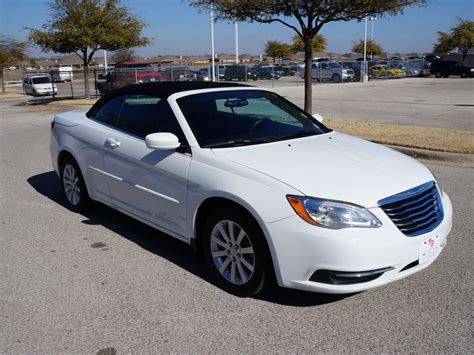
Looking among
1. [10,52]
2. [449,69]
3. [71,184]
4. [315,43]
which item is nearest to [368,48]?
[315,43]

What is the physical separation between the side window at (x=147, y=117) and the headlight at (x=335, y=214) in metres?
1.41

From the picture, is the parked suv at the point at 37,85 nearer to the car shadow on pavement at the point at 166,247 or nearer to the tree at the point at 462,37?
the car shadow on pavement at the point at 166,247

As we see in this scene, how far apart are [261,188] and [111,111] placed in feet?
8.35

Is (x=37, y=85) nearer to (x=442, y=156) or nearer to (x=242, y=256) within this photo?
(x=442, y=156)

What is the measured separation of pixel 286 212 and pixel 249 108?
1.88m

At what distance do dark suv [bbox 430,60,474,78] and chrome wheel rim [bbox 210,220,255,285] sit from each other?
149ft

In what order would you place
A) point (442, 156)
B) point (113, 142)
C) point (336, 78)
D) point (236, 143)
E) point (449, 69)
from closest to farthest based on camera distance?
point (236, 143)
point (113, 142)
point (442, 156)
point (336, 78)
point (449, 69)

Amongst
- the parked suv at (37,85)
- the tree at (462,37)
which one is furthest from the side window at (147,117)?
the tree at (462,37)

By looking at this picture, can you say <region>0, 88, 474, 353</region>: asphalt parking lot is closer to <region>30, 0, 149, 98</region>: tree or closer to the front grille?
the front grille

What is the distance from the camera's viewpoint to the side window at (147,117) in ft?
14.5

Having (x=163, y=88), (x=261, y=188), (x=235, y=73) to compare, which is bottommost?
(x=261, y=188)

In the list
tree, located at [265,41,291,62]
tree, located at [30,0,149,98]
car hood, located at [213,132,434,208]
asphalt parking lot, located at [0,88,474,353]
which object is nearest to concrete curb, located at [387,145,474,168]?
asphalt parking lot, located at [0,88,474,353]

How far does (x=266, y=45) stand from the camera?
79.6 m

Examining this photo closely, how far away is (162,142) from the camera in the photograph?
4035 millimetres
